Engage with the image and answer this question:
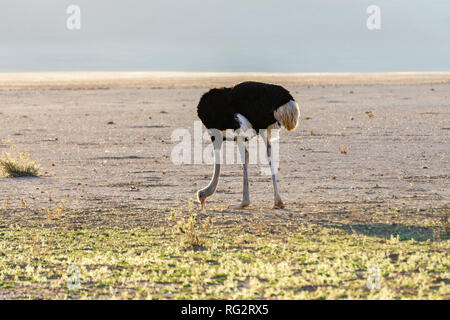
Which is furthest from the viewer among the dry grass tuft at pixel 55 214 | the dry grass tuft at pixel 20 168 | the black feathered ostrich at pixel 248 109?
the dry grass tuft at pixel 20 168

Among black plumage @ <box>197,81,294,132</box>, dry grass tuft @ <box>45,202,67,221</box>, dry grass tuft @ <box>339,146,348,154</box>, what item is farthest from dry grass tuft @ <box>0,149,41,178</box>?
dry grass tuft @ <box>339,146,348,154</box>

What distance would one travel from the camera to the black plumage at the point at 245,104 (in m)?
11.7

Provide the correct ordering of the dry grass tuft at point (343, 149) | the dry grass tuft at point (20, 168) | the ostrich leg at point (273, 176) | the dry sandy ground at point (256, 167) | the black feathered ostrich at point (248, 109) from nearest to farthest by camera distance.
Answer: the black feathered ostrich at point (248, 109) → the ostrich leg at point (273, 176) → the dry sandy ground at point (256, 167) → the dry grass tuft at point (20, 168) → the dry grass tuft at point (343, 149)

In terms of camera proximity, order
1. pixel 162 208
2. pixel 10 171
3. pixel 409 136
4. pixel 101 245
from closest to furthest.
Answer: pixel 101 245 < pixel 162 208 < pixel 10 171 < pixel 409 136

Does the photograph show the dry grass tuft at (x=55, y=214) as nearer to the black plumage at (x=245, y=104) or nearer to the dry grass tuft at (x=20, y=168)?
the black plumage at (x=245, y=104)

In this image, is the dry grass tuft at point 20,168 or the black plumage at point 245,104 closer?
the black plumage at point 245,104

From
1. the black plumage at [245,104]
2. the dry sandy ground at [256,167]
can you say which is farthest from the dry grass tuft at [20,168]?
the black plumage at [245,104]

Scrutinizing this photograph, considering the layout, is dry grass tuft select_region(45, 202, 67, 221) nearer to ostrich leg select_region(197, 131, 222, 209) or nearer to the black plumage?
ostrich leg select_region(197, 131, 222, 209)

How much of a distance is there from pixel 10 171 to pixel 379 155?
32.0 feet

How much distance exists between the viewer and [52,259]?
Answer: 8945 millimetres

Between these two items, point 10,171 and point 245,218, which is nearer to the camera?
point 245,218

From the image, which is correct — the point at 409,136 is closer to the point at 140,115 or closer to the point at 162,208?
the point at 162,208

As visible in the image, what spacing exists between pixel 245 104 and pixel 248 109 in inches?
3.8

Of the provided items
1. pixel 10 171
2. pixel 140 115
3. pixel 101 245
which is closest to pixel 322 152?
pixel 10 171
